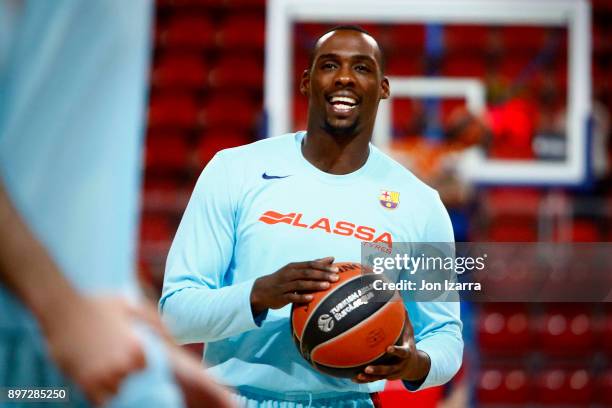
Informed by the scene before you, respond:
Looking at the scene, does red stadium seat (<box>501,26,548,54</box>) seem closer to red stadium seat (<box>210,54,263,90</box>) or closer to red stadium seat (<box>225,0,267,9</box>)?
red stadium seat (<box>210,54,263,90</box>)

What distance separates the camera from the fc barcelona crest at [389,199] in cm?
228

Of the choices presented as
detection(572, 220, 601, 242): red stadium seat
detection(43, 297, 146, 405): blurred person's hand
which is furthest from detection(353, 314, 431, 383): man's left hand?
detection(572, 220, 601, 242): red stadium seat

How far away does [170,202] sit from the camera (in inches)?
242

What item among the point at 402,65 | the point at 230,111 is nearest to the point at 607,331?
the point at 402,65

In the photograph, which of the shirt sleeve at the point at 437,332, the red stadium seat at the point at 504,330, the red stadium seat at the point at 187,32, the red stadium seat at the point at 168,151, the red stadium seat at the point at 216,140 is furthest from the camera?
the red stadium seat at the point at 187,32

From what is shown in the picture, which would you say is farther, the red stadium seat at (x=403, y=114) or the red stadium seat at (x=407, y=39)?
the red stadium seat at (x=407, y=39)

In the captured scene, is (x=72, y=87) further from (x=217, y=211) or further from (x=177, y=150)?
(x=177, y=150)

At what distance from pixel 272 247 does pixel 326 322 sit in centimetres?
28

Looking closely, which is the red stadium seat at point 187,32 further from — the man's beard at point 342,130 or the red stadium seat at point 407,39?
the man's beard at point 342,130

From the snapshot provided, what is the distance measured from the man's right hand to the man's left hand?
7.8 inches

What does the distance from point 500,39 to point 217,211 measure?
544cm

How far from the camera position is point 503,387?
6.19 m

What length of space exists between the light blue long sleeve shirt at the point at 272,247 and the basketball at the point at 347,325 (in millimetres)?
138

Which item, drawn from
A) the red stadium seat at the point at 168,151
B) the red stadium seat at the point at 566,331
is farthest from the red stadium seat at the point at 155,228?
the red stadium seat at the point at 566,331
